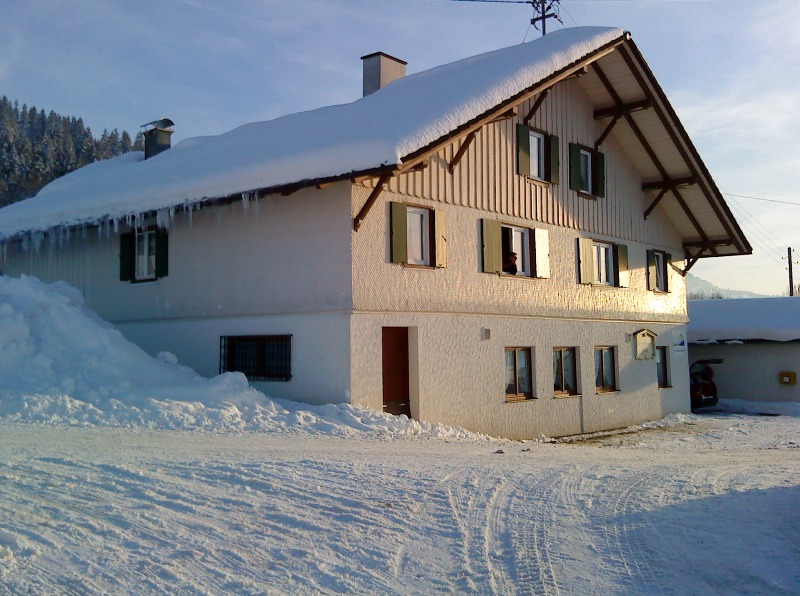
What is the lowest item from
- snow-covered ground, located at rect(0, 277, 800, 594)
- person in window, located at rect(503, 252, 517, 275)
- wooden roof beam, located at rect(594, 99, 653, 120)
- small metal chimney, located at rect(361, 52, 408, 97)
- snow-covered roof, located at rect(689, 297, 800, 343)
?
snow-covered ground, located at rect(0, 277, 800, 594)

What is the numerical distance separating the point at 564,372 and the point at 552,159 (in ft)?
15.3

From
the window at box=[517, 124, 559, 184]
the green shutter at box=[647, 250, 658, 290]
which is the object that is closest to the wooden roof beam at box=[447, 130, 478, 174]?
the window at box=[517, 124, 559, 184]

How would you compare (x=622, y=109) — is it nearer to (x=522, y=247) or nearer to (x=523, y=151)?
(x=523, y=151)

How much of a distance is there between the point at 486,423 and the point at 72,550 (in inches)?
412

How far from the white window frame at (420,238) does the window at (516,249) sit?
1.51 meters

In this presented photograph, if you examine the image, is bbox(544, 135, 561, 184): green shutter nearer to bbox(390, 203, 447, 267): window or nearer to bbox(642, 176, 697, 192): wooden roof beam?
bbox(390, 203, 447, 267): window

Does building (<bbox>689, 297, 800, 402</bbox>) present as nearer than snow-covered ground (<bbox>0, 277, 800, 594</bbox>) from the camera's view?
No

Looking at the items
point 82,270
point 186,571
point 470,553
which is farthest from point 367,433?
point 82,270

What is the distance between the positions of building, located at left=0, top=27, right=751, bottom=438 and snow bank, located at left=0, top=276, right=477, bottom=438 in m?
0.98

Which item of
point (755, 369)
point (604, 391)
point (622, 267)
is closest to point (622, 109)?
point (622, 267)

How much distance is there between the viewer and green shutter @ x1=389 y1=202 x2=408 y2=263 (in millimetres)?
13664

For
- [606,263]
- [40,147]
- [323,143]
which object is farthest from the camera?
[40,147]

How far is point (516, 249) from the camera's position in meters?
16.8

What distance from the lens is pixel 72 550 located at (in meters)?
5.52
